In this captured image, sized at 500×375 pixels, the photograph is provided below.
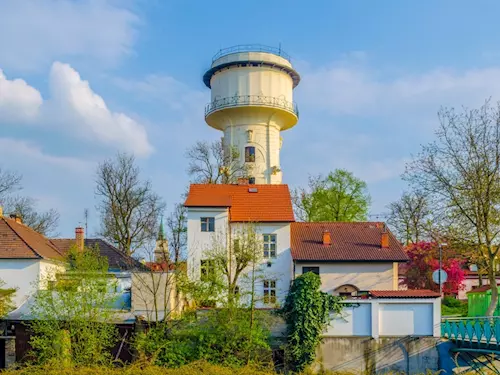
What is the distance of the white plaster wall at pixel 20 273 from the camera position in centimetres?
2764

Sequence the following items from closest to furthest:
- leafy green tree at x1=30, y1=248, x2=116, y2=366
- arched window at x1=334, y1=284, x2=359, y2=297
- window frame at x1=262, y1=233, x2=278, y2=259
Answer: leafy green tree at x1=30, y1=248, x2=116, y2=366 → arched window at x1=334, y1=284, x2=359, y2=297 → window frame at x1=262, y1=233, x2=278, y2=259

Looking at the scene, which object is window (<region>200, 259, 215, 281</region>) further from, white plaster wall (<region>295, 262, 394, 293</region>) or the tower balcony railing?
the tower balcony railing

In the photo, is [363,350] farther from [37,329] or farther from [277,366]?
[37,329]

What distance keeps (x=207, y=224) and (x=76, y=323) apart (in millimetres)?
12036

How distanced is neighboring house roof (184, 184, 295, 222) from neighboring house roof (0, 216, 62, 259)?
7811 mm

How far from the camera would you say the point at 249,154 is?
38.7 metres

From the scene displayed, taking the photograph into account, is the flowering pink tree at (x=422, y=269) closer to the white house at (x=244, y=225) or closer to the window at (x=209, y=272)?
the white house at (x=244, y=225)

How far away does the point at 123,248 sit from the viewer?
130 feet

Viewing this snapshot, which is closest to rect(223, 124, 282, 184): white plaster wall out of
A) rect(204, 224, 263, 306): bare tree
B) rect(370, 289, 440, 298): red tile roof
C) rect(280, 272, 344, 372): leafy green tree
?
rect(204, 224, 263, 306): bare tree

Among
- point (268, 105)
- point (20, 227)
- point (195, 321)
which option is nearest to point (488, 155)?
point (195, 321)

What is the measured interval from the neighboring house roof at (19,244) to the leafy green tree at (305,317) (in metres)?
13.1

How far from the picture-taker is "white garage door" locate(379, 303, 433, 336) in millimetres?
22469

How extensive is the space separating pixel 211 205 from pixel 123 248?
11.4 meters

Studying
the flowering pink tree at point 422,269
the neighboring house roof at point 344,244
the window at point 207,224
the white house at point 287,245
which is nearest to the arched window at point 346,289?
the white house at point 287,245
